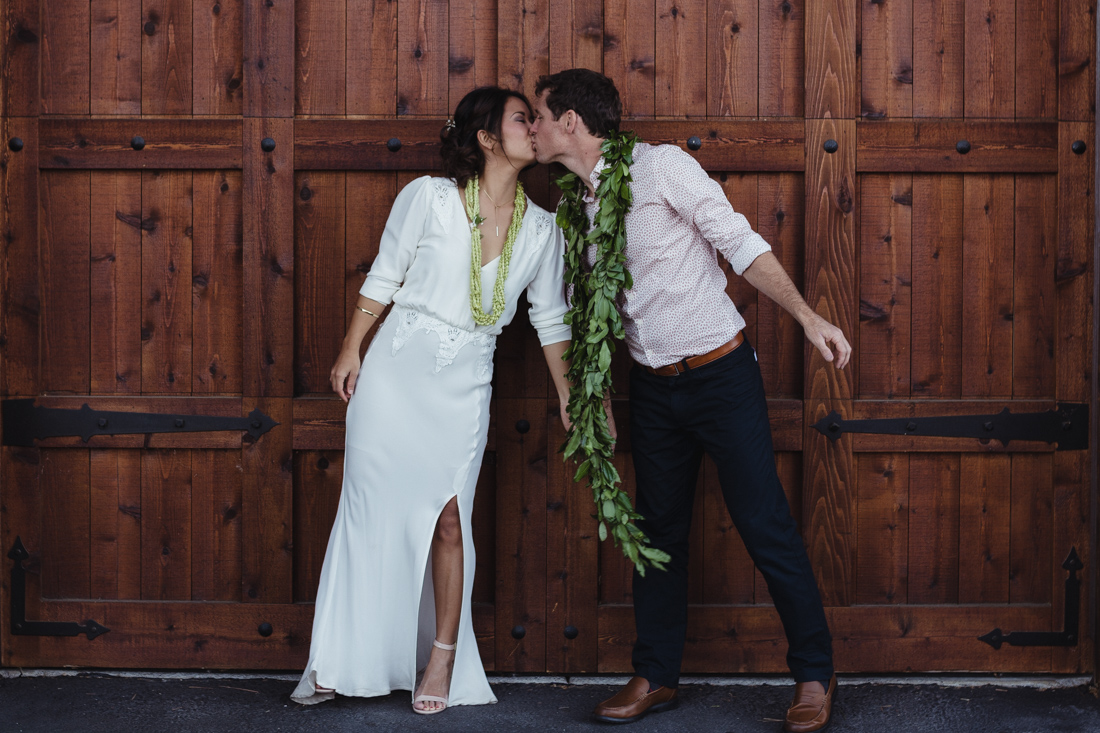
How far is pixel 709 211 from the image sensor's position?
9.27 feet

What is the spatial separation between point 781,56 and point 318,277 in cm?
184

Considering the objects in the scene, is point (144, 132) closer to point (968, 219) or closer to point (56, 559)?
point (56, 559)

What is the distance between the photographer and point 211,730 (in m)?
2.96

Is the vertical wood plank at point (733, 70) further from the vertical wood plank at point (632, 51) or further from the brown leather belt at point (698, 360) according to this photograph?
the brown leather belt at point (698, 360)

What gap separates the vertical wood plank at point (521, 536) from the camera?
3.41 meters

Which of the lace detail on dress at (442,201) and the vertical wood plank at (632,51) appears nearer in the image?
the lace detail on dress at (442,201)

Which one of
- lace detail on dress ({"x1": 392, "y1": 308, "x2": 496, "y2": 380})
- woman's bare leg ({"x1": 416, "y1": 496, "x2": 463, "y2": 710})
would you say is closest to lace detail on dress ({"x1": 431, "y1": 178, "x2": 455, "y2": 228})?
lace detail on dress ({"x1": 392, "y1": 308, "x2": 496, "y2": 380})

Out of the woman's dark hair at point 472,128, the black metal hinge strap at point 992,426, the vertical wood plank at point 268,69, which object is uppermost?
the vertical wood plank at point 268,69

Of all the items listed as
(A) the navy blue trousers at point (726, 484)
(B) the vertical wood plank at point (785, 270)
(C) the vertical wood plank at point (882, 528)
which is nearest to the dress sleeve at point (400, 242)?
(A) the navy blue trousers at point (726, 484)

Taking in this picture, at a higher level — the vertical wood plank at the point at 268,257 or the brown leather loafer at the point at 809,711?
the vertical wood plank at the point at 268,257

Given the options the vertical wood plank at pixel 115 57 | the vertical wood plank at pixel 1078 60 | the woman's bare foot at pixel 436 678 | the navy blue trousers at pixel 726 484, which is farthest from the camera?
the vertical wood plank at pixel 115 57

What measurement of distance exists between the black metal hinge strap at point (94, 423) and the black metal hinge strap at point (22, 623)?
398 millimetres

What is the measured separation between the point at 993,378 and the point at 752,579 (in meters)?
1.13

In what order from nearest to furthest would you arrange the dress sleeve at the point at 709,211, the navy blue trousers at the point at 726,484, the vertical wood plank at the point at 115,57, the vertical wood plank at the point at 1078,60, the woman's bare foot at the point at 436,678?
the dress sleeve at the point at 709,211
the navy blue trousers at the point at 726,484
the woman's bare foot at the point at 436,678
the vertical wood plank at the point at 1078,60
the vertical wood plank at the point at 115,57
